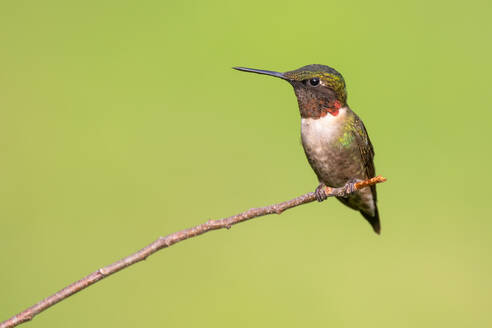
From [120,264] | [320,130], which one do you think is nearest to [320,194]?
[320,130]

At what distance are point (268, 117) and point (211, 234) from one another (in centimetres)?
139

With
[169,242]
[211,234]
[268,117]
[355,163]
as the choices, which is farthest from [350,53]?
[169,242]

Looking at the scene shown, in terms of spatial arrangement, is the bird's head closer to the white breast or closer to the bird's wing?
the white breast

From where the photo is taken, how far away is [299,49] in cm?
588

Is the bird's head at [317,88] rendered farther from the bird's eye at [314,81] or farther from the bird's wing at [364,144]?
the bird's wing at [364,144]

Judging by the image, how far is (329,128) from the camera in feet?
7.50

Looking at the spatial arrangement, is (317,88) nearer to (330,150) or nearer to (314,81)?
(314,81)

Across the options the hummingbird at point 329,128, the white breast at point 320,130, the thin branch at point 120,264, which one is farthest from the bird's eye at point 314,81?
the thin branch at point 120,264

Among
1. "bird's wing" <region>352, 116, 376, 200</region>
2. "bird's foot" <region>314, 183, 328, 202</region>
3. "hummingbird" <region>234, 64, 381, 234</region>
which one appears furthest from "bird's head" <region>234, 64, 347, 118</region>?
"bird's foot" <region>314, 183, 328, 202</region>

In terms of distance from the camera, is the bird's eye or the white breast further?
the white breast

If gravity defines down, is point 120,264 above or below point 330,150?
below

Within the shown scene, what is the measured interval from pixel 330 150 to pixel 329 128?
8cm

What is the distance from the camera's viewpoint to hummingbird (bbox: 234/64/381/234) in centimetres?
216

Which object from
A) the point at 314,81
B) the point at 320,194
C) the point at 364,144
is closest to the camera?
the point at 320,194
